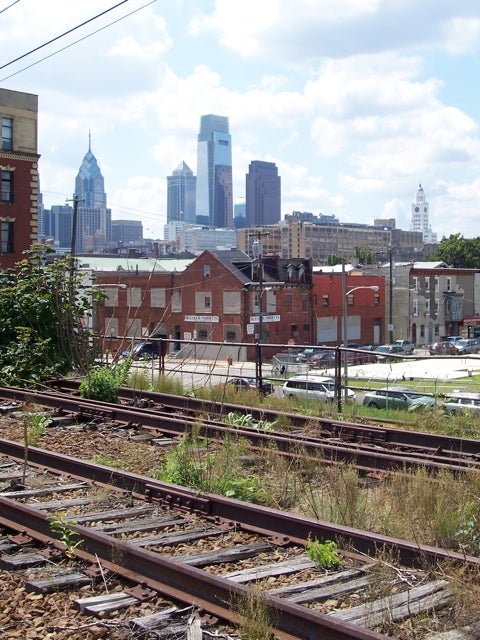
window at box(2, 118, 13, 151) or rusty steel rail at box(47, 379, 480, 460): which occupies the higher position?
window at box(2, 118, 13, 151)

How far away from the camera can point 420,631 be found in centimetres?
523

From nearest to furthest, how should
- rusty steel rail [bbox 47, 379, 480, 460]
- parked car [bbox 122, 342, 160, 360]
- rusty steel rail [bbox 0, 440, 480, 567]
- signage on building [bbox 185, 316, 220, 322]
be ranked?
rusty steel rail [bbox 0, 440, 480, 567]
rusty steel rail [bbox 47, 379, 480, 460]
parked car [bbox 122, 342, 160, 360]
signage on building [bbox 185, 316, 220, 322]

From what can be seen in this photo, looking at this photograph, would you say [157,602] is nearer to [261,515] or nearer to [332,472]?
[261,515]

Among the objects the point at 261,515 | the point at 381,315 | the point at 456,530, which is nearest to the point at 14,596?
the point at 261,515

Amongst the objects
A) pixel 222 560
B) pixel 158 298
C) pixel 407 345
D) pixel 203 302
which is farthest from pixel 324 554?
pixel 407 345

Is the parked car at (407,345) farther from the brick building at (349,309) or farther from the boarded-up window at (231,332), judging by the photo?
the boarded-up window at (231,332)

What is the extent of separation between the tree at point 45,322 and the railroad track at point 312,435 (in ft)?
10.7

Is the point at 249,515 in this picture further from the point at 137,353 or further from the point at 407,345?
the point at 407,345

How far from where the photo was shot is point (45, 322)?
20406mm

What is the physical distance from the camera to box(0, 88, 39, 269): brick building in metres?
51.3

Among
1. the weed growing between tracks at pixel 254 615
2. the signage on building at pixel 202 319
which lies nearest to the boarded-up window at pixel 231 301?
the signage on building at pixel 202 319

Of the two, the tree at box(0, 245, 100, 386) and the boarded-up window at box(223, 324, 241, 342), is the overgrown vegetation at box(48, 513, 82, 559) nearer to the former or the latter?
the tree at box(0, 245, 100, 386)

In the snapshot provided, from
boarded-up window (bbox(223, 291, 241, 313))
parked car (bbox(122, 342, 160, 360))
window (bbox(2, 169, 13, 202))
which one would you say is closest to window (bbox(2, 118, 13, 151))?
window (bbox(2, 169, 13, 202))

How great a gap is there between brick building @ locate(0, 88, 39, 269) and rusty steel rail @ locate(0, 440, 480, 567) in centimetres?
4315
